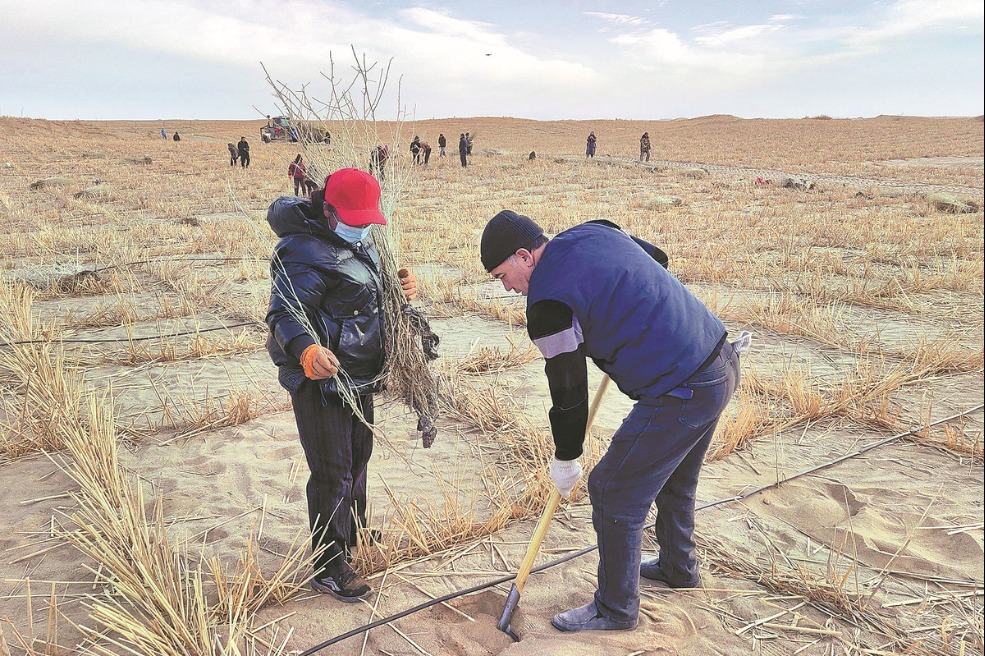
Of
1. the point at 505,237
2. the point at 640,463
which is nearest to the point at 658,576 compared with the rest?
the point at 640,463

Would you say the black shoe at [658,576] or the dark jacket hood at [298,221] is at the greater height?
the dark jacket hood at [298,221]

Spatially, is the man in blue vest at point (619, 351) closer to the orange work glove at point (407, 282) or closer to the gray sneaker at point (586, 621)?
the gray sneaker at point (586, 621)

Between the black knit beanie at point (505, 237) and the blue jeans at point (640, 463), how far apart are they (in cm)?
66

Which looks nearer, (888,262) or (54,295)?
(54,295)

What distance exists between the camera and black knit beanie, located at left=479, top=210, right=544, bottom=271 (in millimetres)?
2070

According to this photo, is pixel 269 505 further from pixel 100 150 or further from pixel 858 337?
pixel 100 150

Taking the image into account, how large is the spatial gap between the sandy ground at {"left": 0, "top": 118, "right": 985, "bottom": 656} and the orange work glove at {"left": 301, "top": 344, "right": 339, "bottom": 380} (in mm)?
1031

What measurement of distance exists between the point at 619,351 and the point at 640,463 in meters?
0.39

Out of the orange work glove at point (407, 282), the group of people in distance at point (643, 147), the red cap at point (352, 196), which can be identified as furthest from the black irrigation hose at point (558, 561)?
the group of people in distance at point (643, 147)

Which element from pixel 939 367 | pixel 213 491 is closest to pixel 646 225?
pixel 939 367

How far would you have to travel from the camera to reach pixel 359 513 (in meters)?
2.89

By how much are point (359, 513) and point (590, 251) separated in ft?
5.47

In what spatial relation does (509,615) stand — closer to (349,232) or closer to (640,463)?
(640,463)

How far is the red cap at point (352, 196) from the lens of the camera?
7.48 feet
